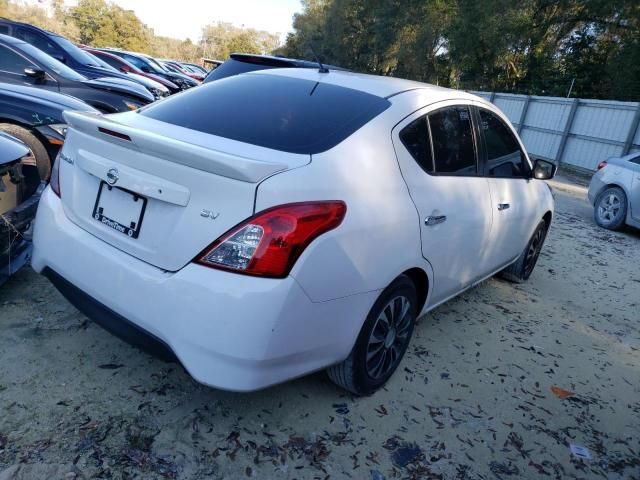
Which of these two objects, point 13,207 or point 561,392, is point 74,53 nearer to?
point 13,207

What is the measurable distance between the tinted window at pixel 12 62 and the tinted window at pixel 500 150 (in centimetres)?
656

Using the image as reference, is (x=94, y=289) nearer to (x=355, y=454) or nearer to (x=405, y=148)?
(x=355, y=454)

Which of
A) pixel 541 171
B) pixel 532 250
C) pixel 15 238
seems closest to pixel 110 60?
pixel 15 238

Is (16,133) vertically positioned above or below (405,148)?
below

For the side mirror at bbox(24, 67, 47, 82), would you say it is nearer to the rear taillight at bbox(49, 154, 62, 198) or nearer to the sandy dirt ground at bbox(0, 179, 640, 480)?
the sandy dirt ground at bbox(0, 179, 640, 480)

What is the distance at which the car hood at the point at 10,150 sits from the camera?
10.3 ft

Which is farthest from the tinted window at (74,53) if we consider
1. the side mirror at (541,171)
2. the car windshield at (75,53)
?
the side mirror at (541,171)

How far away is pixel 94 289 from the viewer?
228 cm

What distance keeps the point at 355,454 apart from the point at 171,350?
1012 millimetres

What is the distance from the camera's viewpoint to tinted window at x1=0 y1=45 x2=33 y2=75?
22.9 feet

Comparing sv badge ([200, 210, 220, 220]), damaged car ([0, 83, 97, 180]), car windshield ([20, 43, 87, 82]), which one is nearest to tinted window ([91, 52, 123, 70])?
car windshield ([20, 43, 87, 82])

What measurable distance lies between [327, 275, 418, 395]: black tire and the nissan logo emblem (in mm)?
1353

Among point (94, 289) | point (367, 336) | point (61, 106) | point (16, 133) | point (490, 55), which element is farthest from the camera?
point (490, 55)

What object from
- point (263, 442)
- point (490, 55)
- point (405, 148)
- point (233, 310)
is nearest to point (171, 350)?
point (233, 310)
